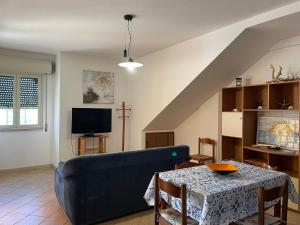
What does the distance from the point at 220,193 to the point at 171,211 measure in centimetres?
55

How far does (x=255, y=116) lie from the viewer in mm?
3990

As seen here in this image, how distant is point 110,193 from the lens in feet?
9.41

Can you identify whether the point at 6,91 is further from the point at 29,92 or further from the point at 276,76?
the point at 276,76

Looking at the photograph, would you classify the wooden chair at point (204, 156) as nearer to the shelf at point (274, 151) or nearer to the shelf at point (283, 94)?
the shelf at point (274, 151)

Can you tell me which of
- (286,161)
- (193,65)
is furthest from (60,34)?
(286,161)

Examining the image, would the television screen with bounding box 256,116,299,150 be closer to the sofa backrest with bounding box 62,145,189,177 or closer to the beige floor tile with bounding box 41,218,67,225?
the sofa backrest with bounding box 62,145,189,177

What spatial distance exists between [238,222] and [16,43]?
4514mm

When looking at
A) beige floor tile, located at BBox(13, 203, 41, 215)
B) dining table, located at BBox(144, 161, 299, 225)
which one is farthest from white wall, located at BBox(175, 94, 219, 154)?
beige floor tile, located at BBox(13, 203, 41, 215)

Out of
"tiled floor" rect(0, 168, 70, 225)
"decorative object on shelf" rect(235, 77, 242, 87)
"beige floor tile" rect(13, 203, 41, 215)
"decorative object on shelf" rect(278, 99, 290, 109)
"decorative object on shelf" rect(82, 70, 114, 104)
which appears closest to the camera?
"tiled floor" rect(0, 168, 70, 225)

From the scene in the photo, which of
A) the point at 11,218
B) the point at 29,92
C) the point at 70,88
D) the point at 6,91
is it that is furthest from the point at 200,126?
the point at 6,91

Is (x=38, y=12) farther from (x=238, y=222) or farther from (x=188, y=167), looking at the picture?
(x=238, y=222)

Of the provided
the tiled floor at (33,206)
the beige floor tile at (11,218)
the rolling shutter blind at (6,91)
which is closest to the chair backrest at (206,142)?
the tiled floor at (33,206)

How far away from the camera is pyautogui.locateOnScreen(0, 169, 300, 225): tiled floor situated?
2.94m

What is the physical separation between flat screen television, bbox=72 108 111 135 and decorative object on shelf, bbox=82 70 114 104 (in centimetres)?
28
